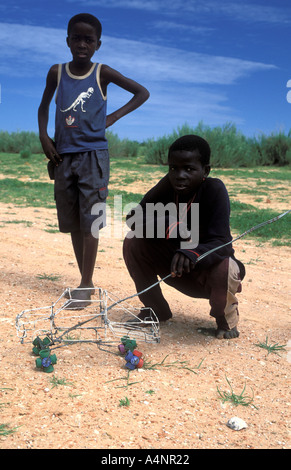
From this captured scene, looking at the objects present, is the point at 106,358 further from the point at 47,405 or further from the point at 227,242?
the point at 227,242

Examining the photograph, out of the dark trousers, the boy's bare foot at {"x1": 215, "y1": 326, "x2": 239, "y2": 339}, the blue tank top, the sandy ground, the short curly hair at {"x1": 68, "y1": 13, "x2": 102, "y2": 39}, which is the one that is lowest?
the sandy ground

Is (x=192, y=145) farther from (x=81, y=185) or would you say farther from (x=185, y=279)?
(x=81, y=185)

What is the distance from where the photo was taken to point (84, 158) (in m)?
3.51

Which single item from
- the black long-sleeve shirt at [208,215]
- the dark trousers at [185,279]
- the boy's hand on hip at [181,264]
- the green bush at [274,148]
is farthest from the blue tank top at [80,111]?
the green bush at [274,148]

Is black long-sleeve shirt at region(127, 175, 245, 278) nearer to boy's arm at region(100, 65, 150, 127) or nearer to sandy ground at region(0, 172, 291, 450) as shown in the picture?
sandy ground at region(0, 172, 291, 450)

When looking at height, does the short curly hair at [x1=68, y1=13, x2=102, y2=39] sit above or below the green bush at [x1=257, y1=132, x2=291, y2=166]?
above

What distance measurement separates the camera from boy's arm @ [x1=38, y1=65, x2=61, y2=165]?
3.59 m

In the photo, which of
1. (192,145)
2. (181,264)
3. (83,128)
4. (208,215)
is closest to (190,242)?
(208,215)

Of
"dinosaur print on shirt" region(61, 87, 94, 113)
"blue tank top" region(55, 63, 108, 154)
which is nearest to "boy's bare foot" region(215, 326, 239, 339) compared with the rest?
"blue tank top" region(55, 63, 108, 154)

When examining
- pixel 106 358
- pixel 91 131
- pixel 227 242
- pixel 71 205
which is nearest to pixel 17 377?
pixel 106 358

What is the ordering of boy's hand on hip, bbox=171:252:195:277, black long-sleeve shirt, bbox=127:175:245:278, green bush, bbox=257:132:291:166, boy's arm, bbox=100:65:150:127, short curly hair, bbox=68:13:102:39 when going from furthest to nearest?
green bush, bbox=257:132:291:166
boy's arm, bbox=100:65:150:127
short curly hair, bbox=68:13:102:39
black long-sleeve shirt, bbox=127:175:245:278
boy's hand on hip, bbox=171:252:195:277

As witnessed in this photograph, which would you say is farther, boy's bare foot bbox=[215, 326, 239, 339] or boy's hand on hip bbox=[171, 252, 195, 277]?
boy's bare foot bbox=[215, 326, 239, 339]

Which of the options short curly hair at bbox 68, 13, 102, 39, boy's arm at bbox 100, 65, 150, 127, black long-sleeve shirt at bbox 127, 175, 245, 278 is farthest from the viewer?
boy's arm at bbox 100, 65, 150, 127

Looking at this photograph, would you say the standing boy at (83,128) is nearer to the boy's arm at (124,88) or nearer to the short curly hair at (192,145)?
the boy's arm at (124,88)
